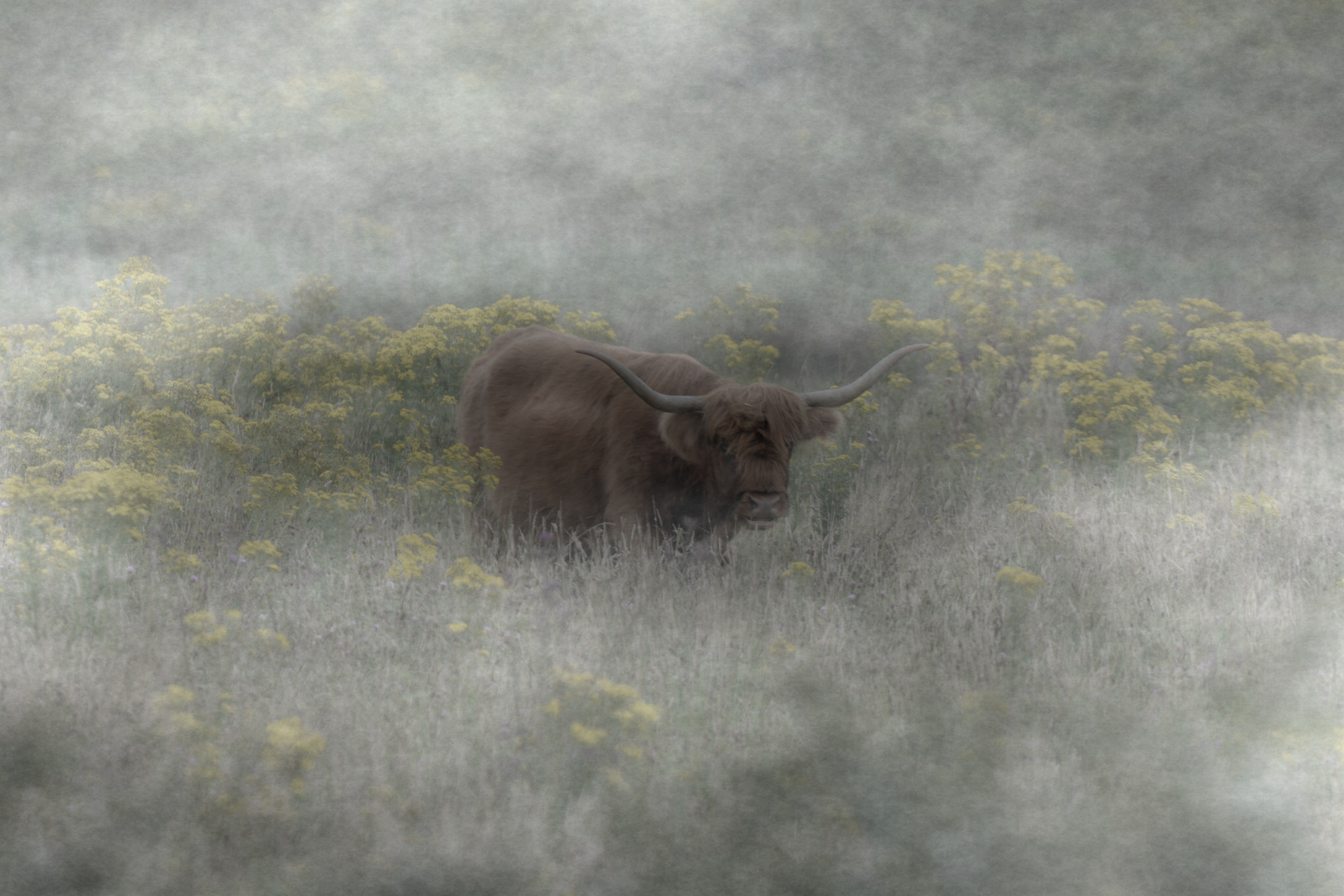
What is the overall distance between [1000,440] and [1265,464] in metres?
1.30

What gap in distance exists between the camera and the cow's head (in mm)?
4145

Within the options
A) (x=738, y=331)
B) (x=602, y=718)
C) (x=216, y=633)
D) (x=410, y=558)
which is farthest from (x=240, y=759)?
(x=738, y=331)

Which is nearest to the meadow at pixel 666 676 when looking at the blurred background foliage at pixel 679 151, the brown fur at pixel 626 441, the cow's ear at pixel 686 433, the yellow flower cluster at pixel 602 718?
the yellow flower cluster at pixel 602 718

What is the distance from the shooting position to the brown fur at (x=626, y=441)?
4.23 m

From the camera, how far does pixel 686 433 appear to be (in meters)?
4.38

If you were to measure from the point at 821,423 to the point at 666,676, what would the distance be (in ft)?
4.97

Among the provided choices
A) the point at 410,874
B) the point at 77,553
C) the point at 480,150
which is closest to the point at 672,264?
the point at 480,150

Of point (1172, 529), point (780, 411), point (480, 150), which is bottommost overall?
Result: point (1172, 529)

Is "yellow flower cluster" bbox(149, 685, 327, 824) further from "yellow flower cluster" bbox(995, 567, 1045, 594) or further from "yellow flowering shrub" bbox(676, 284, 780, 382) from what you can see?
"yellow flowering shrub" bbox(676, 284, 780, 382)

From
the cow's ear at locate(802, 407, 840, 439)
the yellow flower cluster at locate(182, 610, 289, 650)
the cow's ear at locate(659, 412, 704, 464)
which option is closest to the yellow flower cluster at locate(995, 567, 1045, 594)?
the cow's ear at locate(802, 407, 840, 439)

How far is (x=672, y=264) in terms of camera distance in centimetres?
852

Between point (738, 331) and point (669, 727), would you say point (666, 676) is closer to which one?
point (669, 727)

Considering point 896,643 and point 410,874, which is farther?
point 896,643

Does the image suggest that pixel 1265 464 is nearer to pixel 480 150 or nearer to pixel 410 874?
pixel 410 874
